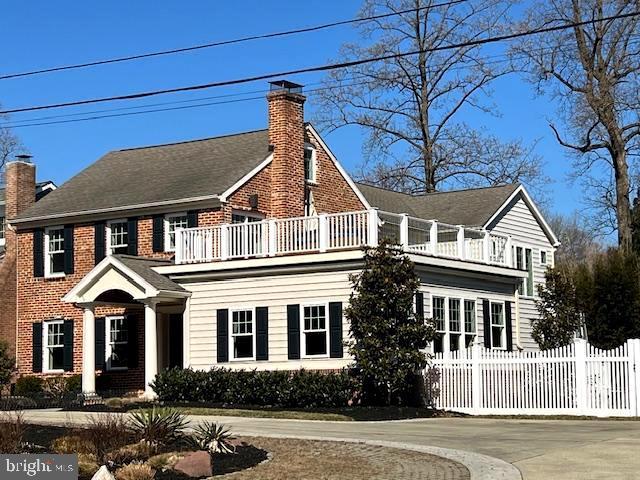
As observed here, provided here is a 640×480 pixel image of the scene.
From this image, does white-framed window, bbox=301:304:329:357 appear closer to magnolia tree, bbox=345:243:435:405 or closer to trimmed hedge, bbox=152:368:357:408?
trimmed hedge, bbox=152:368:357:408

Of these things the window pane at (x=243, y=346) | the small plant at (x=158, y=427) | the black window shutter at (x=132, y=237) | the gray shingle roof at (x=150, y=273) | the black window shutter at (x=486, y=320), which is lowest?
the small plant at (x=158, y=427)

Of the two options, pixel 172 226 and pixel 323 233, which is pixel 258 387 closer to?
pixel 323 233

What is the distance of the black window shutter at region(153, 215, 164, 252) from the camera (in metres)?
33.9

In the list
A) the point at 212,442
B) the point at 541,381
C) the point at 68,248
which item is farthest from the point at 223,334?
the point at 212,442

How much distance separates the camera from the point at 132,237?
3475 cm

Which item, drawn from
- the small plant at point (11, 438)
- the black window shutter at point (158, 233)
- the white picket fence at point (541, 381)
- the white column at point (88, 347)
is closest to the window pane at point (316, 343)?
the white picket fence at point (541, 381)

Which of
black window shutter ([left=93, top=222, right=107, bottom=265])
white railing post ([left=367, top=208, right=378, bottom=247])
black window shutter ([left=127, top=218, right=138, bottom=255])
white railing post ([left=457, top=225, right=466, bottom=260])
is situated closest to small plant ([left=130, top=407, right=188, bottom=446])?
white railing post ([left=367, top=208, right=378, bottom=247])

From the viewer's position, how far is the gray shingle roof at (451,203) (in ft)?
126

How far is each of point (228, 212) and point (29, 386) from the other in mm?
9371

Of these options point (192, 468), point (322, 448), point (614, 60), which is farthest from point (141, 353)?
point (614, 60)

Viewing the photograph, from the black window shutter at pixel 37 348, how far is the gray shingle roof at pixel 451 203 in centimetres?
1279

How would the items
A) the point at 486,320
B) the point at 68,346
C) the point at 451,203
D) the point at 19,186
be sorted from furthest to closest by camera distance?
the point at 451,203
the point at 19,186
the point at 68,346
the point at 486,320

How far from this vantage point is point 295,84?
1373 inches

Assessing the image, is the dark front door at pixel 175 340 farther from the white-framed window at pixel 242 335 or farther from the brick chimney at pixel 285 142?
the brick chimney at pixel 285 142
